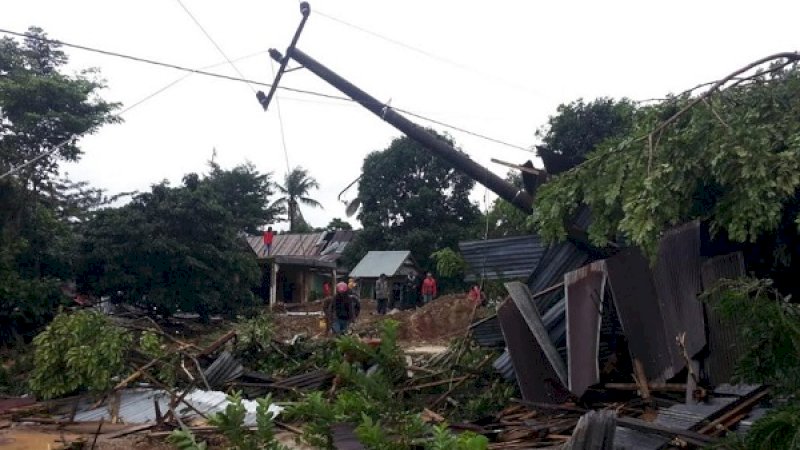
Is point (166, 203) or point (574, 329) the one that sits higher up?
point (166, 203)

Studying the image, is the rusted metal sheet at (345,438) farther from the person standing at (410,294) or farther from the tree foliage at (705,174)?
the person standing at (410,294)

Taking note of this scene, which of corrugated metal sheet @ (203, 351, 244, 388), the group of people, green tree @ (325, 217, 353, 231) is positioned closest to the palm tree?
green tree @ (325, 217, 353, 231)

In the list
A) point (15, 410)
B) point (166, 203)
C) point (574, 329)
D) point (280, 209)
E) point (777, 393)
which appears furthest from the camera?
point (280, 209)

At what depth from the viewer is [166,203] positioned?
20.2 metres

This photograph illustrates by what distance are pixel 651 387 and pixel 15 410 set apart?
8.38 m

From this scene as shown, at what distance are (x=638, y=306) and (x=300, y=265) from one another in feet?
79.5

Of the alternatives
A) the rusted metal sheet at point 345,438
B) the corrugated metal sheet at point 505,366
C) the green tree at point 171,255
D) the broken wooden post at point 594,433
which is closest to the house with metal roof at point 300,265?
the green tree at point 171,255

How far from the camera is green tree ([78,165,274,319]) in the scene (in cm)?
1912

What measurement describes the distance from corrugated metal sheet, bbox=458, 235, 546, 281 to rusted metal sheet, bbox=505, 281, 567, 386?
1.13m

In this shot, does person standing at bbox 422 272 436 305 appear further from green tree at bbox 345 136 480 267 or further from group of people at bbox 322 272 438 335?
green tree at bbox 345 136 480 267

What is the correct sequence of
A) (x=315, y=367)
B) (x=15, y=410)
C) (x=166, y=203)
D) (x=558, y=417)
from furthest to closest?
(x=166, y=203), (x=315, y=367), (x=15, y=410), (x=558, y=417)

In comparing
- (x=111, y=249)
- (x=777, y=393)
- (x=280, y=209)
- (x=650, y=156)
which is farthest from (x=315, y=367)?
(x=280, y=209)

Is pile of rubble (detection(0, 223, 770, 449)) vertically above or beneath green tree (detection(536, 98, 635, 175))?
beneath

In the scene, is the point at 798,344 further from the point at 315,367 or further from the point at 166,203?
the point at 166,203
